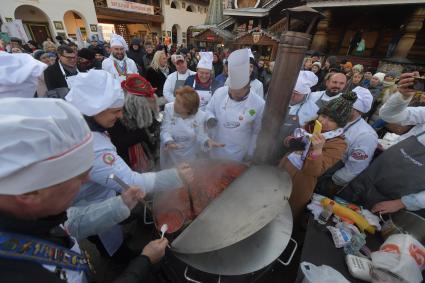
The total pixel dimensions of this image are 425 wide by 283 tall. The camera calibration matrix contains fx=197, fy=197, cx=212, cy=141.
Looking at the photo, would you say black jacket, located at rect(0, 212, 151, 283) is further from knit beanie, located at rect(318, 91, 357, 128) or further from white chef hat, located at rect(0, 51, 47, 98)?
knit beanie, located at rect(318, 91, 357, 128)

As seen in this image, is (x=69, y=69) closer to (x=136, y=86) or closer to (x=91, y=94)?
(x=136, y=86)

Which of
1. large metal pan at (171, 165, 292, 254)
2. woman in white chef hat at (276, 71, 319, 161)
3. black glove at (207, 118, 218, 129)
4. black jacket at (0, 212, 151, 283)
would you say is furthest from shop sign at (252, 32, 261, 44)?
black jacket at (0, 212, 151, 283)

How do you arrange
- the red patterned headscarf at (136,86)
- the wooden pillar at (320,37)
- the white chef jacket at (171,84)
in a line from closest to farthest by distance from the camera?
the red patterned headscarf at (136,86) < the white chef jacket at (171,84) < the wooden pillar at (320,37)

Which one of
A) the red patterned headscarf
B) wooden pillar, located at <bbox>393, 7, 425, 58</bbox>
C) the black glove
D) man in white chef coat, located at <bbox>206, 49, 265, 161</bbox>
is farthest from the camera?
wooden pillar, located at <bbox>393, 7, 425, 58</bbox>

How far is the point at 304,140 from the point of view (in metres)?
2.10

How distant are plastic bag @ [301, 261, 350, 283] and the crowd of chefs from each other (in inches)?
32.7

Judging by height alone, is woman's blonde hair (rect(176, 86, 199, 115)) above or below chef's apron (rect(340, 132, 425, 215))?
above

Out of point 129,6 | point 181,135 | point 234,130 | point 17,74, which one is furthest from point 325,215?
point 129,6

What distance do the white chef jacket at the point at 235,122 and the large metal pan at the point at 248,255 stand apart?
1352mm

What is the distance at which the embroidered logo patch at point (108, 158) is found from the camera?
1.50 m

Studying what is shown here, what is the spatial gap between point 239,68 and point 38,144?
203cm

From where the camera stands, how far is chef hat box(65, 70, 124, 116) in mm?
1425

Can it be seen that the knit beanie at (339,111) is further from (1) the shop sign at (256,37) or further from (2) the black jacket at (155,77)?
(1) the shop sign at (256,37)

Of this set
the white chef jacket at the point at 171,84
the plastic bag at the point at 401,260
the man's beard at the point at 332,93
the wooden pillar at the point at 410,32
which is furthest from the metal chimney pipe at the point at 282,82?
the wooden pillar at the point at 410,32
